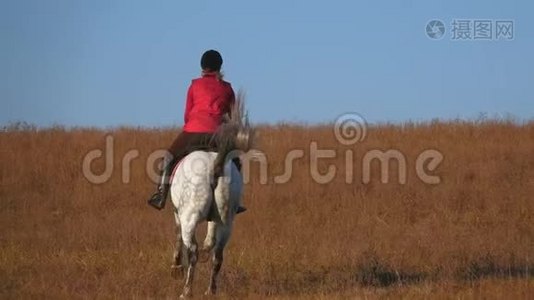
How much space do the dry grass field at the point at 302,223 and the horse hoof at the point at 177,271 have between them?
0.40ft

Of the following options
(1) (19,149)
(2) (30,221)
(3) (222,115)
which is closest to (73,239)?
(2) (30,221)

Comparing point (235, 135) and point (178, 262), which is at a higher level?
point (235, 135)

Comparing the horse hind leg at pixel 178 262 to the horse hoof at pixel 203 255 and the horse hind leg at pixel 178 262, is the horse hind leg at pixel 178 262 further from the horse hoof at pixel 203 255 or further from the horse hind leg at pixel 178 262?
the horse hoof at pixel 203 255

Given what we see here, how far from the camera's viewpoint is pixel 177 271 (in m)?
10.5

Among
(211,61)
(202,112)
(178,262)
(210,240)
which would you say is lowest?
(178,262)

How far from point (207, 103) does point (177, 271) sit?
6.87 ft

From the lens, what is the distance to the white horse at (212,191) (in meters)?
8.81

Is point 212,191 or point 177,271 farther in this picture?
point 177,271

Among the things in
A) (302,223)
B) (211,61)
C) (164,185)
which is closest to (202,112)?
(211,61)

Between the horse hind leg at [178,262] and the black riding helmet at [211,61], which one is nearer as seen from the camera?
the black riding helmet at [211,61]

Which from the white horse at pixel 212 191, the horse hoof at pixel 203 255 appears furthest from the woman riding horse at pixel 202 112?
the horse hoof at pixel 203 255

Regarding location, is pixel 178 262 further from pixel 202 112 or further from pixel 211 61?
pixel 211 61
